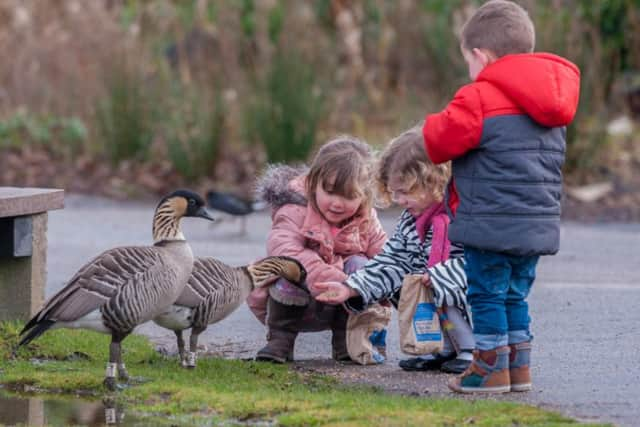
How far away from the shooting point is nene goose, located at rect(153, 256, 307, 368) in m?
5.82

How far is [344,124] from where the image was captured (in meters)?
15.8

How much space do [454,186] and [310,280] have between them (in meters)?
1.06

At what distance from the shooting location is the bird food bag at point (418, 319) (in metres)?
5.74

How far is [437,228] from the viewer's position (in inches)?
231

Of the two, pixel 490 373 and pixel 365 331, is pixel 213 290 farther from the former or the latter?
pixel 490 373

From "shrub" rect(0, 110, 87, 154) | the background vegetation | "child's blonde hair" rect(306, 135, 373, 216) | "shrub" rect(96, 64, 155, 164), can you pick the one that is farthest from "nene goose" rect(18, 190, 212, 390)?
"shrub" rect(0, 110, 87, 154)

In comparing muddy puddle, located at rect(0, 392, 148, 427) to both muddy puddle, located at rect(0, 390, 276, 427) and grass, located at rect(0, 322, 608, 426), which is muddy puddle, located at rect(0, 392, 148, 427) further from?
grass, located at rect(0, 322, 608, 426)

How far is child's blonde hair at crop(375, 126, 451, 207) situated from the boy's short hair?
678 millimetres

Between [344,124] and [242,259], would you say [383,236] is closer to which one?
[242,259]

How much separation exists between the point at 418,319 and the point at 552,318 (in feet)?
6.62

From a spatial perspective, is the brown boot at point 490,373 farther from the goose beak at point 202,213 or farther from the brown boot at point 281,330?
the goose beak at point 202,213

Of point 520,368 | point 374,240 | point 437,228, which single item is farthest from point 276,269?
point 520,368

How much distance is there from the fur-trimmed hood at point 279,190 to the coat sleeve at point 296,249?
6 cm

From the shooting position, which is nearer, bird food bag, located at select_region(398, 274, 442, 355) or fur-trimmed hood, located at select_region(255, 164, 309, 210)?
bird food bag, located at select_region(398, 274, 442, 355)
